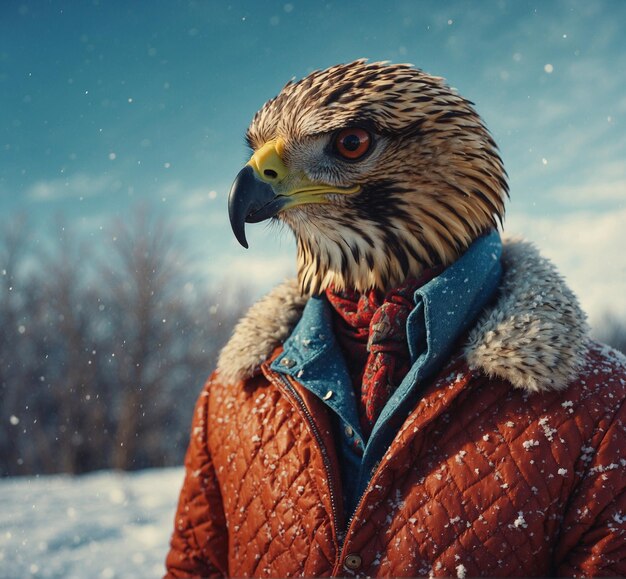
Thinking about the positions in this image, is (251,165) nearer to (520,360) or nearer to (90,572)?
(520,360)

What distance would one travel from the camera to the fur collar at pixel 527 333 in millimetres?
1485

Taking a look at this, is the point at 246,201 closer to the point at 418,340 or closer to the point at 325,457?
the point at 418,340

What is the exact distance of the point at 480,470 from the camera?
57.2 inches

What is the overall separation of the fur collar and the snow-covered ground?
4205mm

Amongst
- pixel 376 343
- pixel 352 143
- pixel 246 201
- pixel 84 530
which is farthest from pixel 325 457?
pixel 84 530

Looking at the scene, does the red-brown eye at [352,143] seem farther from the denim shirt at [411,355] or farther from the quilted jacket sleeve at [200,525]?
the quilted jacket sleeve at [200,525]

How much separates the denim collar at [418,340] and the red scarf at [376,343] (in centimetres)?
4

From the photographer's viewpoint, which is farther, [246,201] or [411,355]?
[246,201]

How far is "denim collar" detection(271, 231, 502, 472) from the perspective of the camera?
5.15 ft

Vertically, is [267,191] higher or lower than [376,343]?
higher

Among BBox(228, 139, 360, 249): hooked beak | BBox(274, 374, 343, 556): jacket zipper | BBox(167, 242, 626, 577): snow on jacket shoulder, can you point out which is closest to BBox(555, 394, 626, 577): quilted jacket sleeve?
BBox(167, 242, 626, 577): snow on jacket shoulder

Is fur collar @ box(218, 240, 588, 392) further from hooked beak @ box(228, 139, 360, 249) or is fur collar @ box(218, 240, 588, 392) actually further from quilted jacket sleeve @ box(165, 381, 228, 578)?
hooked beak @ box(228, 139, 360, 249)

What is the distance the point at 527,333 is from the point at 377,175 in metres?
0.70

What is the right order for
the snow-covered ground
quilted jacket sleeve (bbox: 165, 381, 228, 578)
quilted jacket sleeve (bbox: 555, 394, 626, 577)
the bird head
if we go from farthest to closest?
the snow-covered ground → quilted jacket sleeve (bbox: 165, 381, 228, 578) → the bird head → quilted jacket sleeve (bbox: 555, 394, 626, 577)
